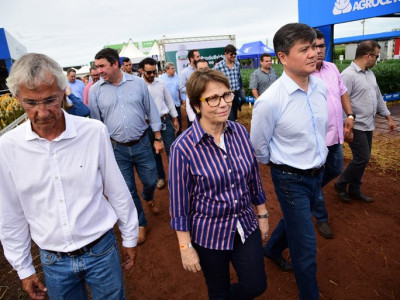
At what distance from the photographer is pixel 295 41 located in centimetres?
223

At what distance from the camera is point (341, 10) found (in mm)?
8539

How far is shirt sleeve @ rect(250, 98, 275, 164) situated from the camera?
2.32m

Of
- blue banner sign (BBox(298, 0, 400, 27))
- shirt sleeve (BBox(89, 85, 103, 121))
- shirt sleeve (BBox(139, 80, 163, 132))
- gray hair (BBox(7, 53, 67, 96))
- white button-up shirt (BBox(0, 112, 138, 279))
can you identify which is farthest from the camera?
blue banner sign (BBox(298, 0, 400, 27))

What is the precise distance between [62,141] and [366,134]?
3914 mm

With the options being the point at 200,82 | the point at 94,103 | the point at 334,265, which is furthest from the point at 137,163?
the point at 334,265

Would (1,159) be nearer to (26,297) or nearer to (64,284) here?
(64,284)

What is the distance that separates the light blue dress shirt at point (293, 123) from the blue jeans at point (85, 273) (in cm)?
147

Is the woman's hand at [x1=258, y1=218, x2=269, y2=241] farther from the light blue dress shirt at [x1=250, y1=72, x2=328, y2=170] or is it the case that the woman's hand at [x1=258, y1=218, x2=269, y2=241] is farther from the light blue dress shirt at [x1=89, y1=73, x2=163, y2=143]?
the light blue dress shirt at [x1=89, y1=73, x2=163, y2=143]

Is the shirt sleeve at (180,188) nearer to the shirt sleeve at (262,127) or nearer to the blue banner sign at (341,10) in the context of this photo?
the shirt sleeve at (262,127)

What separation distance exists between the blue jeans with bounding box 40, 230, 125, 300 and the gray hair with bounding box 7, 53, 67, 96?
1.00m

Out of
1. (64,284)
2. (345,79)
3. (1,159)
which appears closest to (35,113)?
(1,159)

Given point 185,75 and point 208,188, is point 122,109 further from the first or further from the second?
point 185,75

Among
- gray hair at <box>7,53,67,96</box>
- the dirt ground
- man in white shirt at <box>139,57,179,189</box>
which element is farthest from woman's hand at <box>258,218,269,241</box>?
man in white shirt at <box>139,57,179,189</box>

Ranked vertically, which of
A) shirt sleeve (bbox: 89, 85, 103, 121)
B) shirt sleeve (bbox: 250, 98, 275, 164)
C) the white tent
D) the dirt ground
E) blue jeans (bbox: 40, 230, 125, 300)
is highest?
the white tent
